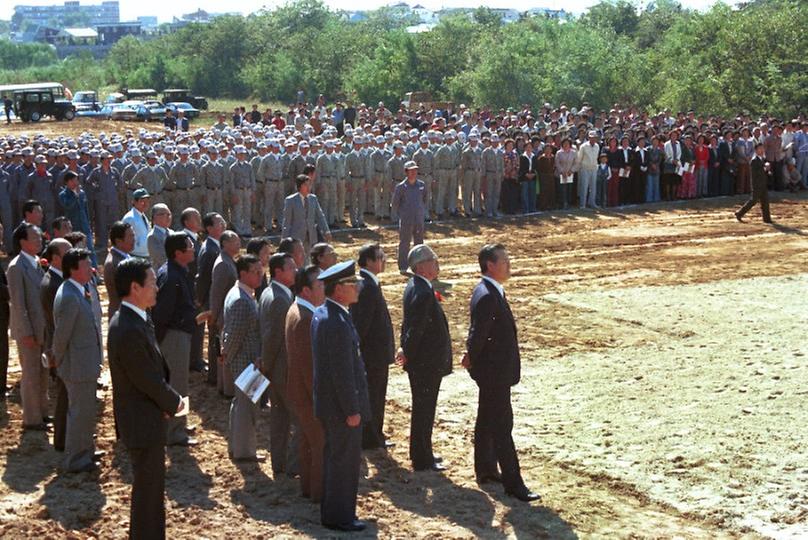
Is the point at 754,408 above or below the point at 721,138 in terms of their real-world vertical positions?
below

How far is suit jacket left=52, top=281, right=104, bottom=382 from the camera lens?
382 inches

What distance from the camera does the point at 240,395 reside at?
10219 mm

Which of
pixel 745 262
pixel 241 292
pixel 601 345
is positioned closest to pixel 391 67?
pixel 745 262

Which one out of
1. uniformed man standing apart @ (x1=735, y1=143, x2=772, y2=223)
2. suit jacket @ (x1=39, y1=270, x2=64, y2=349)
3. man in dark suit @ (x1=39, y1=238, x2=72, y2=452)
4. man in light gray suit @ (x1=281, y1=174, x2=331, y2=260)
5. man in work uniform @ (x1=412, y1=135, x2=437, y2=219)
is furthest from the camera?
man in work uniform @ (x1=412, y1=135, x2=437, y2=219)

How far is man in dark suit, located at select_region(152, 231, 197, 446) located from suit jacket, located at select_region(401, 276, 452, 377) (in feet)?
6.62

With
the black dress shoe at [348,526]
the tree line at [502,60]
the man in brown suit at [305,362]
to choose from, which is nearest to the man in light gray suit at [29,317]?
the man in brown suit at [305,362]

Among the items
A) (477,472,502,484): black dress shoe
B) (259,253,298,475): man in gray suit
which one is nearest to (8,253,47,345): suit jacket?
(259,253,298,475): man in gray suit

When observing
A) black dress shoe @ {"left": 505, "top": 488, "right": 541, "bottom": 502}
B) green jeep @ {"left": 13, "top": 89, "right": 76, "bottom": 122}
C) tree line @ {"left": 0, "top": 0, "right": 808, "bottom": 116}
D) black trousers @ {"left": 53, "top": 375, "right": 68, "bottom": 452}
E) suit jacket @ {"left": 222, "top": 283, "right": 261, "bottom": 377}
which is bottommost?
black dress shoe @ {"left": 505, "top": 488, "right": 541, "bottom": 502}

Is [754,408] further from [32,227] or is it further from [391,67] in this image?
[391,67]

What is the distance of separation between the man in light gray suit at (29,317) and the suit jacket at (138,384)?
3.49 meters

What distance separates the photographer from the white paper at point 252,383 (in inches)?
375

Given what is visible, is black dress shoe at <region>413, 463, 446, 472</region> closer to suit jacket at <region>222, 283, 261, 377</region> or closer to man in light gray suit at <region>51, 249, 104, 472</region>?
suit jacket at <region>222, 283, 261, 377</region>

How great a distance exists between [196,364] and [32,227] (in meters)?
2.87

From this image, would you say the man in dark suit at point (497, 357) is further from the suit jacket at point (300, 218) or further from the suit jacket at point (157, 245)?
the suit jacket at point (300, 218)
